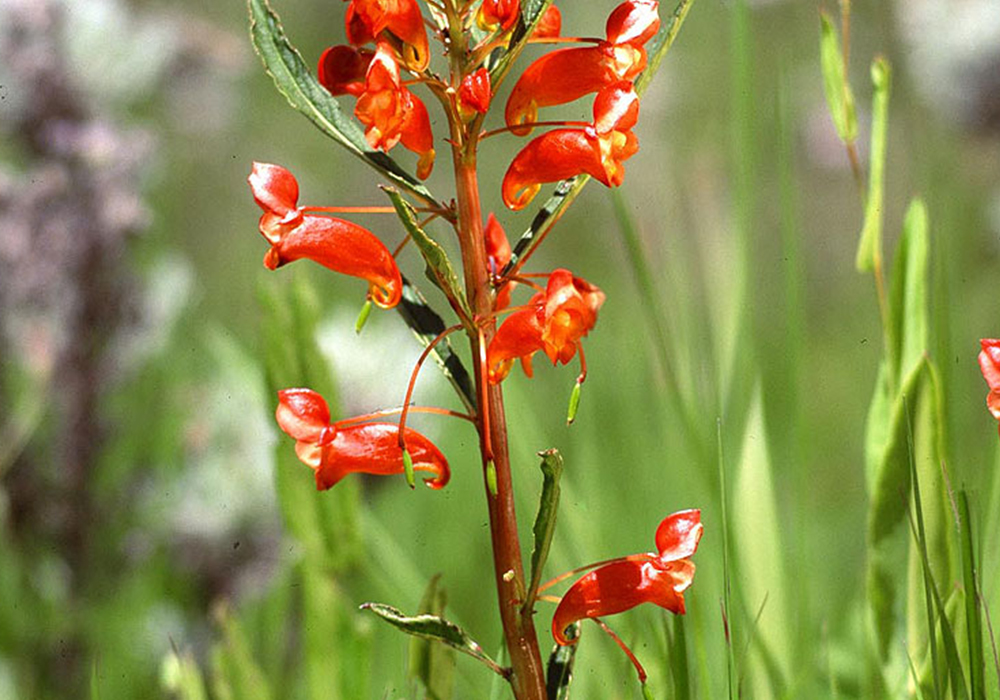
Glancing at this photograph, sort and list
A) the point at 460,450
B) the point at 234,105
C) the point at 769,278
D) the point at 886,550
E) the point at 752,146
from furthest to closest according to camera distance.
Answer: the point at 769,278
the point at 234,105
the point at 460,450
the point at 752,146
the point at 886,550

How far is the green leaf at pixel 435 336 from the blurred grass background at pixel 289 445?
13 centimetres

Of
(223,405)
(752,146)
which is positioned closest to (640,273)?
(752,146)

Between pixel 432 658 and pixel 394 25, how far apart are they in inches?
10.1

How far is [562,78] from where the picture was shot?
431 millimetres

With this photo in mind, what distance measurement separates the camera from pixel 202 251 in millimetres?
2715

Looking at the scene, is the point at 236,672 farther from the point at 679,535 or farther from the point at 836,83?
the point at 836,83

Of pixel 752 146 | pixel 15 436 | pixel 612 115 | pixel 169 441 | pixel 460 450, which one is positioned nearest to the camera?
pixel 612 115

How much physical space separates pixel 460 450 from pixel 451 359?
3.12 feet

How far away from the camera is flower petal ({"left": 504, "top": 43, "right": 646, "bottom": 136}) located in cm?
42

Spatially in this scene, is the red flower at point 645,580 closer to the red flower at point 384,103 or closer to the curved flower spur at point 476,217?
the curved flower spur at point 476,217

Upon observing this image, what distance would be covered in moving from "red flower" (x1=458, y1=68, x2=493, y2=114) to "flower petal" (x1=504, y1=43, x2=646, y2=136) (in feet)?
0.08

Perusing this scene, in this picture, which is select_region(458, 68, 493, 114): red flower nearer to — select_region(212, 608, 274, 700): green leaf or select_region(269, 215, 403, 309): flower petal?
select_region(269, 215, 403, 309): flower petal

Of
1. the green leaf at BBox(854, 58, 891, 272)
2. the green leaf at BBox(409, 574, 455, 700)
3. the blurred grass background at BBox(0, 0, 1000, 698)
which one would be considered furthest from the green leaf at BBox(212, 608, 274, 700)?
the green leaf at BBox(854, 58, 891, 272)

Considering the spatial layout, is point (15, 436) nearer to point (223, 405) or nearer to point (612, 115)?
point (223, 405)
